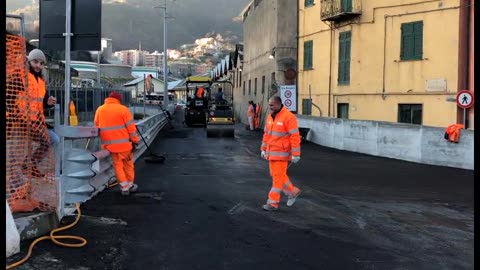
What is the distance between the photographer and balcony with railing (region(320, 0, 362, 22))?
82.3 feet

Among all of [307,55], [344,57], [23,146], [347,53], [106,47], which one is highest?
[106,47]

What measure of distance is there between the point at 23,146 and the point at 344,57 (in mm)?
21841

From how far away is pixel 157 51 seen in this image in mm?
163625

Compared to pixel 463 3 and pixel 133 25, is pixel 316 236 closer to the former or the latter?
pixel 463 3

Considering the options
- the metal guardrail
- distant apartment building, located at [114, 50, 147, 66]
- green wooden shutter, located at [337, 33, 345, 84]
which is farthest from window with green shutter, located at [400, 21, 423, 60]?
distant apartment building, located at [114, 50, 147, 66]

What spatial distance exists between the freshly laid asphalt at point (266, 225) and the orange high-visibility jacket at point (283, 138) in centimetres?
89

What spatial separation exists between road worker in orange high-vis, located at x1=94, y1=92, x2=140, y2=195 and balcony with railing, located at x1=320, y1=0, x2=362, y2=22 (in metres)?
17.7

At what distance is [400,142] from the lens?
18.3 m

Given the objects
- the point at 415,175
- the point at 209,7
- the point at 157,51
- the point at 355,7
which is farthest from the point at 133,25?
the point at 415,175

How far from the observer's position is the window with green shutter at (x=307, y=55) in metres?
30.0

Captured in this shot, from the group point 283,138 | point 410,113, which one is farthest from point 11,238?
point 410,113

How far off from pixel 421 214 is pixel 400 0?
1615cm

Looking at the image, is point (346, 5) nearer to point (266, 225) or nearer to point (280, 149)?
point (280, 149)

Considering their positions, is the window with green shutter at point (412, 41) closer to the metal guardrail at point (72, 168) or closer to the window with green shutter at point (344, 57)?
the window with green shutter at point (344, 57)
